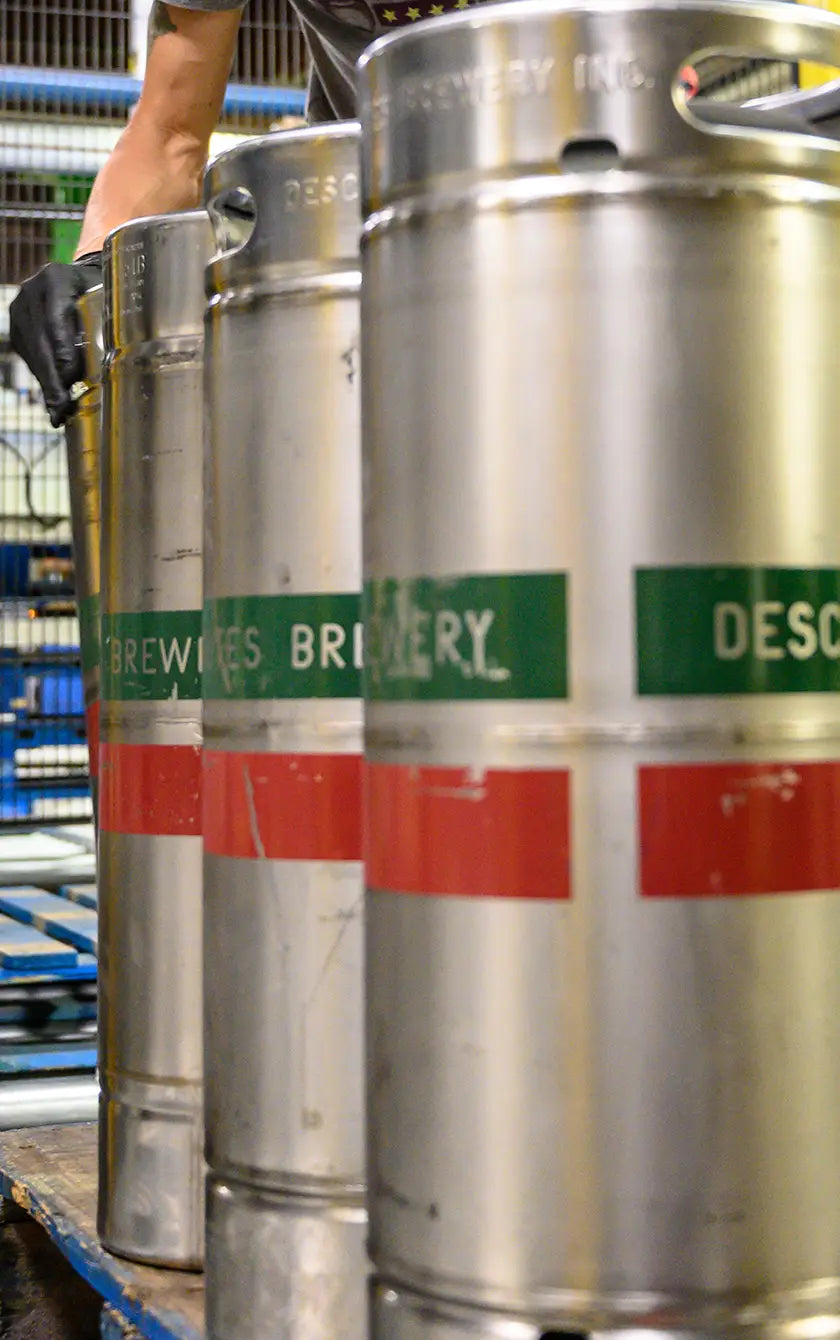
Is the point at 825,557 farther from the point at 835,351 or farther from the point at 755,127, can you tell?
the point at 755,127

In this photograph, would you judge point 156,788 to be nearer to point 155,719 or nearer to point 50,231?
point 155,719

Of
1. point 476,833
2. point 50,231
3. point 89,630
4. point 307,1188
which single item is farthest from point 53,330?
point 50,231

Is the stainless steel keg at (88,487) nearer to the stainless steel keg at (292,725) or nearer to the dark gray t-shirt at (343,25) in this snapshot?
the dark gray t-shirt at (343,25)

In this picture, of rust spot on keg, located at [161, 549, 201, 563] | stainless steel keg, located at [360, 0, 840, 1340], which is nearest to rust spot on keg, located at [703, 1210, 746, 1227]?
stainless steel keg, located at [360, 0, 840, 1340]

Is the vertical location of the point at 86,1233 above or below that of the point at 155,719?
below

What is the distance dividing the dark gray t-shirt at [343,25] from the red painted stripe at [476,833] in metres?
1.54

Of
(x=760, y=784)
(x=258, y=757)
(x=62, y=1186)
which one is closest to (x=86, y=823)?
(x=62, y=1186)

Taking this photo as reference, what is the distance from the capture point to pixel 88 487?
208 cm

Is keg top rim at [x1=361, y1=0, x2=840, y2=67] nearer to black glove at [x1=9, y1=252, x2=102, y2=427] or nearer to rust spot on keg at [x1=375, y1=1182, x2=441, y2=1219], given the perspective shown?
rust spot on keg at [x1=375, y1=1182, x2=441, y2=1219]

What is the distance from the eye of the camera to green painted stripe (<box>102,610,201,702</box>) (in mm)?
1646

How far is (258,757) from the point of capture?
131 cm

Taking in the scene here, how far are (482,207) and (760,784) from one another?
34 cm

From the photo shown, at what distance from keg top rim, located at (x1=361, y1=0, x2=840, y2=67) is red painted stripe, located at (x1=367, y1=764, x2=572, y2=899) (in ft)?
1.32

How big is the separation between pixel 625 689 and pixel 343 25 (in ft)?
5.66
